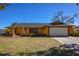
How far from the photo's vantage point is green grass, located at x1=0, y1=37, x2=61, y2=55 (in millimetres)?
27109

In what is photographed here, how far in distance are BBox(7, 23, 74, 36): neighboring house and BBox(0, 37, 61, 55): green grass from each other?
9 cm

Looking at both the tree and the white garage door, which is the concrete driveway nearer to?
the white garage door

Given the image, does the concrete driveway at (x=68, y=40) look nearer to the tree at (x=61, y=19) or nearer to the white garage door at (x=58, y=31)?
the white garage door at (x=58, y=31)

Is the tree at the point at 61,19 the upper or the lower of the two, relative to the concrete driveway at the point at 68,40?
upper

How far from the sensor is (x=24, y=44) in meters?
Result: 27.1

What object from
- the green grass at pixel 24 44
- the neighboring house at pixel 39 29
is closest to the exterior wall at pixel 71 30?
the neighboring house at pixel 39 29

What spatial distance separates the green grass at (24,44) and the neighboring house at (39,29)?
88mm

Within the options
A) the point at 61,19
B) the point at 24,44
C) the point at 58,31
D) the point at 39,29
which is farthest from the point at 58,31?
the point at 24,44

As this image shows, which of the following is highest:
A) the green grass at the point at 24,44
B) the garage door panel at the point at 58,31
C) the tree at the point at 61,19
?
the tree at the point at 61,19

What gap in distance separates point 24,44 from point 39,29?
0.34 m

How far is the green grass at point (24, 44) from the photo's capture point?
27.1 meters

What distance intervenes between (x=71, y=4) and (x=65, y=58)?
0.87m

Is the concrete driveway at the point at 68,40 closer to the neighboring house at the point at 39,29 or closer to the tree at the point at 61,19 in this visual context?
the neighboring house at the point at 39,29

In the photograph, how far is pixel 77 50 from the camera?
27.1m
